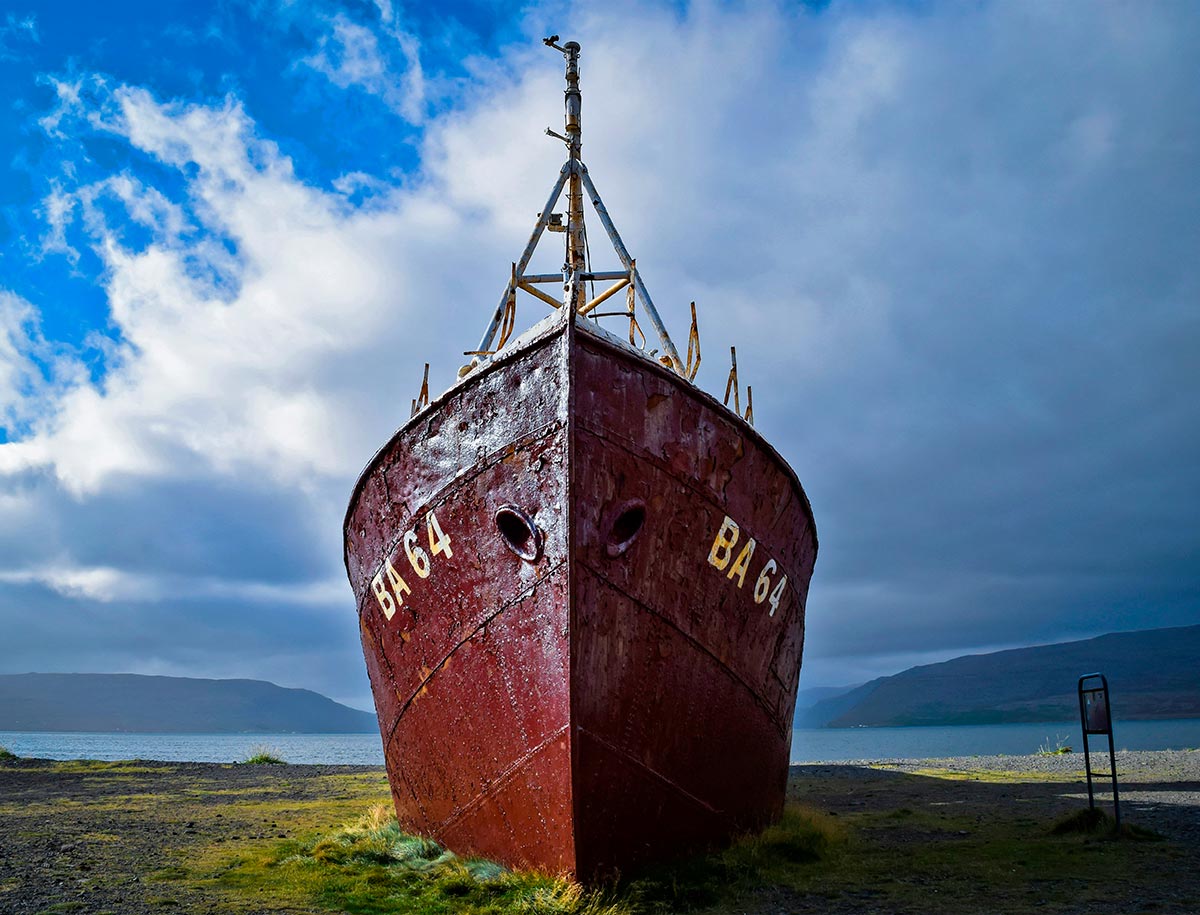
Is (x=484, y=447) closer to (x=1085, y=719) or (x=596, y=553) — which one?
(x=596, y=553)

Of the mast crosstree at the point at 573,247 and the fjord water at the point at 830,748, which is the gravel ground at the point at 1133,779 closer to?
the mast crosstree at the point at 573,247

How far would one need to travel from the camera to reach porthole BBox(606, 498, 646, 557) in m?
5.04

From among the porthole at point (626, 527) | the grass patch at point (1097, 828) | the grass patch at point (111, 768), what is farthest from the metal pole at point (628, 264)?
the grass patch at point (111, 768)

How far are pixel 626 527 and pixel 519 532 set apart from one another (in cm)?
68

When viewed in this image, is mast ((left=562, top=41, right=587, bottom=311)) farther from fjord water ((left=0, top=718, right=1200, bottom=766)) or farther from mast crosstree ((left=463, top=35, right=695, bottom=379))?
fjord water ((left=0, top=718, right=1200, bottom=766))

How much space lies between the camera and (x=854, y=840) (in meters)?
7.43

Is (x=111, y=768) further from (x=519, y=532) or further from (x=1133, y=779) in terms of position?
(x=1133, y=779)

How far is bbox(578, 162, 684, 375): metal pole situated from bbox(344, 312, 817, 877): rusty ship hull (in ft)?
6.50

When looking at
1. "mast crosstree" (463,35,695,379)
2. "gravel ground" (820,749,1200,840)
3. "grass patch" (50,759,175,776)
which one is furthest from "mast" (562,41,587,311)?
"grass patch" (50,759,175,776)

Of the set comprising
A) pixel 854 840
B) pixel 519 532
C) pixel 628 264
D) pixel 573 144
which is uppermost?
pixel 573 144

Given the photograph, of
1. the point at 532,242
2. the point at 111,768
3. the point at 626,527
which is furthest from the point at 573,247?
the point at 111,768

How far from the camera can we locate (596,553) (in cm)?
497

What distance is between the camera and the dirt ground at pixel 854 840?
504cm

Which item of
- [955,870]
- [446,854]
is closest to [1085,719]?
[955,870]
